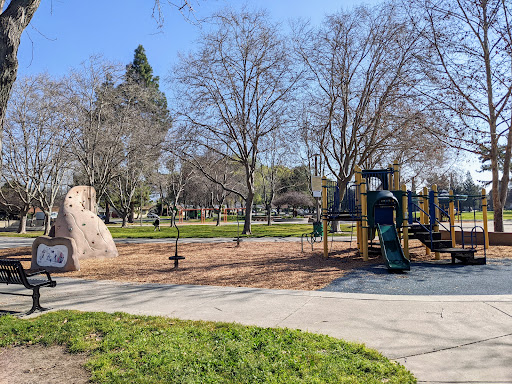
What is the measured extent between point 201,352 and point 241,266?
6798mm

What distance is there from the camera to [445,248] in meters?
10.9

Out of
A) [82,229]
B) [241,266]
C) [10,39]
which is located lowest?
[241,266]

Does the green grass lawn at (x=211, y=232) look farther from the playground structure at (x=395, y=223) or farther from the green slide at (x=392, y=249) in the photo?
the green slide at (x=392, y=249)

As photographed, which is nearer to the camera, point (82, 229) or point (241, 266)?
point (241, 266)

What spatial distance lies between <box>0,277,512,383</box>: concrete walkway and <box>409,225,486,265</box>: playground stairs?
4328 millimetres


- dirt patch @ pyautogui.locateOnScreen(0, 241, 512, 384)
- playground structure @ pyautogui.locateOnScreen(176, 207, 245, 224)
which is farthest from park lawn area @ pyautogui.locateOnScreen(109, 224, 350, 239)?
playground structure @ pyautogui.locateOnScreen(176, 207, 245, 224)

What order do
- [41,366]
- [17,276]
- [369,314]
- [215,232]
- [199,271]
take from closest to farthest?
[41,366], [369,314], [17,276], [199,271], [215,232]

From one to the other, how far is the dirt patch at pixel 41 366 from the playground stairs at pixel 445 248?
9.60 meters

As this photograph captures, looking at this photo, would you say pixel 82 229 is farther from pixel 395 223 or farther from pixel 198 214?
pixel 198 214

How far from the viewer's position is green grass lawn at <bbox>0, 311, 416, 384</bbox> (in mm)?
3537

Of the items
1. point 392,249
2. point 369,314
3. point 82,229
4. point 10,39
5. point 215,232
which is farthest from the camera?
point 215,232

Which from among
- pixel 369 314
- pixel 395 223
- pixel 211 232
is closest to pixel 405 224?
pixel 395 223

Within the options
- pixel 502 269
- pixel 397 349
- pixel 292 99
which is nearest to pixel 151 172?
pixel 292 99

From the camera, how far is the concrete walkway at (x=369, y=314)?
12.8 ft
